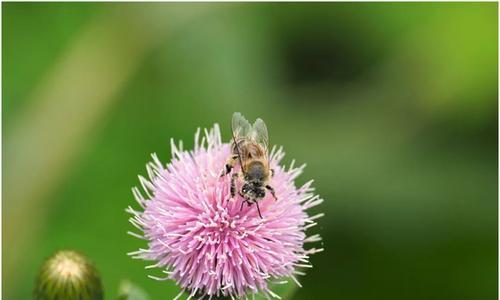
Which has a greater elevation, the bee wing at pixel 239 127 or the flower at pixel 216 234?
the bee wing at pixel 239 127

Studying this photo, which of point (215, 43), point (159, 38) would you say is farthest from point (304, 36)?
point (159, 38)

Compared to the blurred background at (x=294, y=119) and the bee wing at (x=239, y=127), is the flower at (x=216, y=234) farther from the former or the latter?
the blurred background at (x=294, y=119)

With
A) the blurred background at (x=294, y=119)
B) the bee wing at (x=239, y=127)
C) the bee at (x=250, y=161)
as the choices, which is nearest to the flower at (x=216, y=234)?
the bee at (x=250, y=161)

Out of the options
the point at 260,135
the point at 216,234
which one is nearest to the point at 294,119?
the point at 260,135

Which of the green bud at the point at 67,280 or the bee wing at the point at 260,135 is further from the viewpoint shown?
the green bud at the point at 67,280

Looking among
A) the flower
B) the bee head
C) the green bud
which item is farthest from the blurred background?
the bee head

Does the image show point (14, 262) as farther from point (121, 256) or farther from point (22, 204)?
point (121, 256)

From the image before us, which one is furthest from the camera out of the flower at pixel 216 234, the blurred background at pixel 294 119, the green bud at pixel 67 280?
the blurred background at pixel 294 119

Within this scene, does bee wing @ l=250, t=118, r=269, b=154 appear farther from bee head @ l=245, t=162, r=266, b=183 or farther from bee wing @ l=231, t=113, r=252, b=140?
bee head @ l=245, t=162, r=266, b=183
